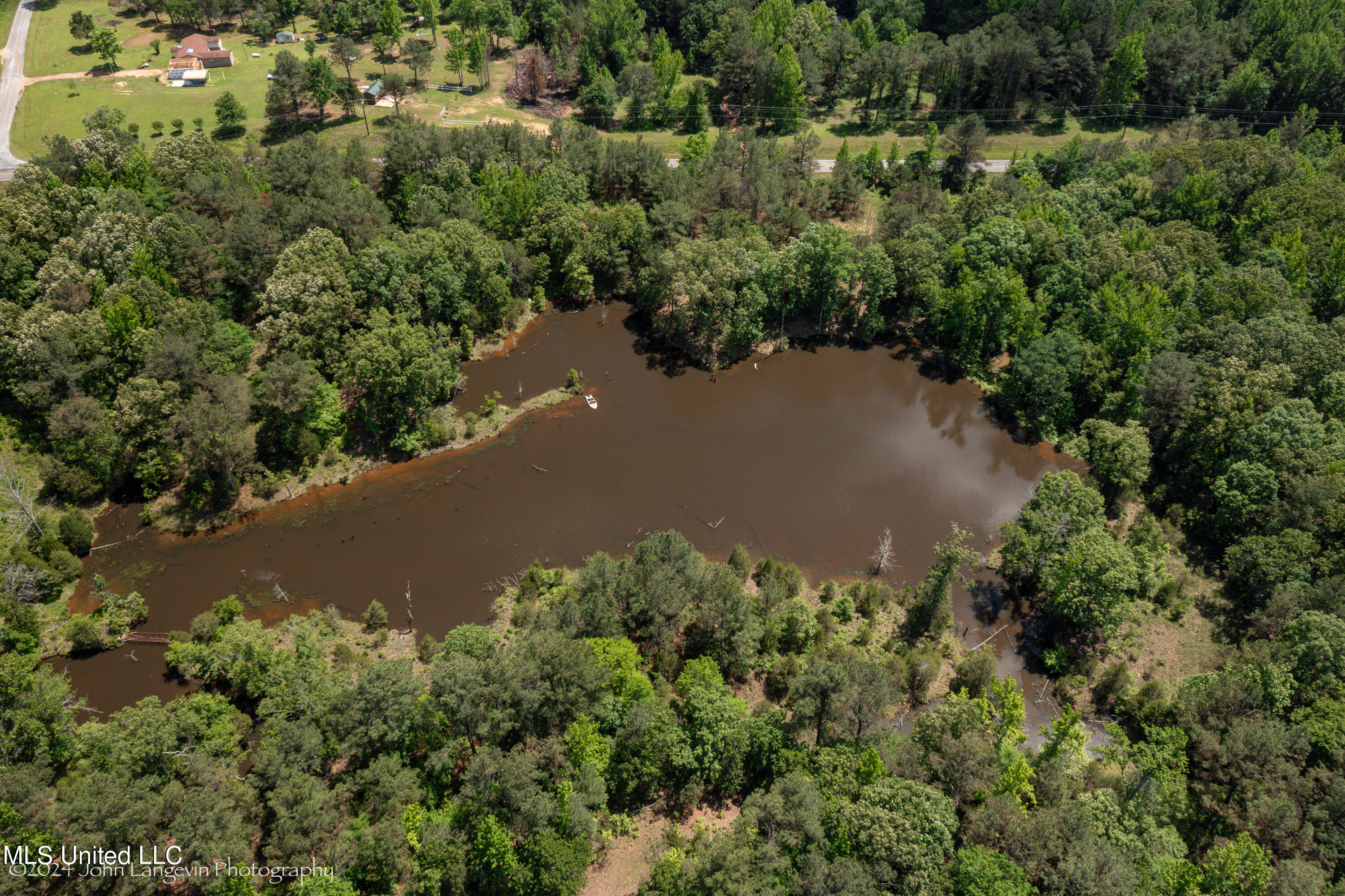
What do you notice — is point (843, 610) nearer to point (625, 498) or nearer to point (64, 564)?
point (625, 498)

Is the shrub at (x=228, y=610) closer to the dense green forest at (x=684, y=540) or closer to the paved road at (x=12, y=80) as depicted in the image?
the dense green forest at (x=684, y=540)

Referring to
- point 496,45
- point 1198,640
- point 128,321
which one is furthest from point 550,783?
point 496,45

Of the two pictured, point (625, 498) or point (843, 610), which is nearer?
point (843, 610)

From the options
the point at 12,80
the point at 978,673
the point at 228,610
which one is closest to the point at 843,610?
the point at 978,673

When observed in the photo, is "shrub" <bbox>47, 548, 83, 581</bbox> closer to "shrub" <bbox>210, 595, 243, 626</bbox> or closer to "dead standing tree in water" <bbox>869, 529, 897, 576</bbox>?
"shrub" <bbox>210, 595, 243, 626</bbox>

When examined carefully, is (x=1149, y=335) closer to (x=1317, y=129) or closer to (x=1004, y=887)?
(x=1004, y=887)

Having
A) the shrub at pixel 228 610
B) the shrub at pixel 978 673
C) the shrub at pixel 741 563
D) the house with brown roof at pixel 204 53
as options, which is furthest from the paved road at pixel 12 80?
the shrub at pixel 978 673
